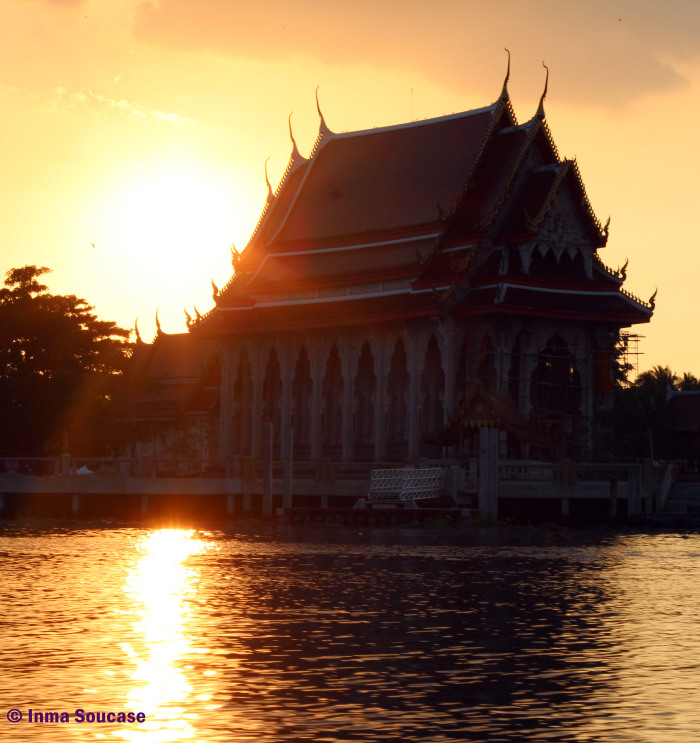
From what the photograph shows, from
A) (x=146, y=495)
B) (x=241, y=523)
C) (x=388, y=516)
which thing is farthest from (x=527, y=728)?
(x=146, y=495)

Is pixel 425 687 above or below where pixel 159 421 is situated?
below

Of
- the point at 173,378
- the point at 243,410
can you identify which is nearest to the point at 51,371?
the point at 243,410

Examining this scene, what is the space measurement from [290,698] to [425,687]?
1709mm

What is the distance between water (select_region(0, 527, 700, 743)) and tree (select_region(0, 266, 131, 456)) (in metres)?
29.1

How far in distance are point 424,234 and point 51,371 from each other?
700 inches

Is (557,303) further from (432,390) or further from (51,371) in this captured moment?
(51,371)

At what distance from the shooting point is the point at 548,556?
37000 mm

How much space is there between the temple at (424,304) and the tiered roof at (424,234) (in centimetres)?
10

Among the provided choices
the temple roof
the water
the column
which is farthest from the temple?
the water

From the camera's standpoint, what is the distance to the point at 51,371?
66812mm

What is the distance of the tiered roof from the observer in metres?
60.6

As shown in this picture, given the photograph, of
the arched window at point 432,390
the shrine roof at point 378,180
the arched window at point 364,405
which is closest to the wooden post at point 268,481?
the arched window at point 432,390

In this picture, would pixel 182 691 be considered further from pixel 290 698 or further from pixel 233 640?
pixel 233 640

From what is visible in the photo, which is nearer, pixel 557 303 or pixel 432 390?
pixel 557 303
